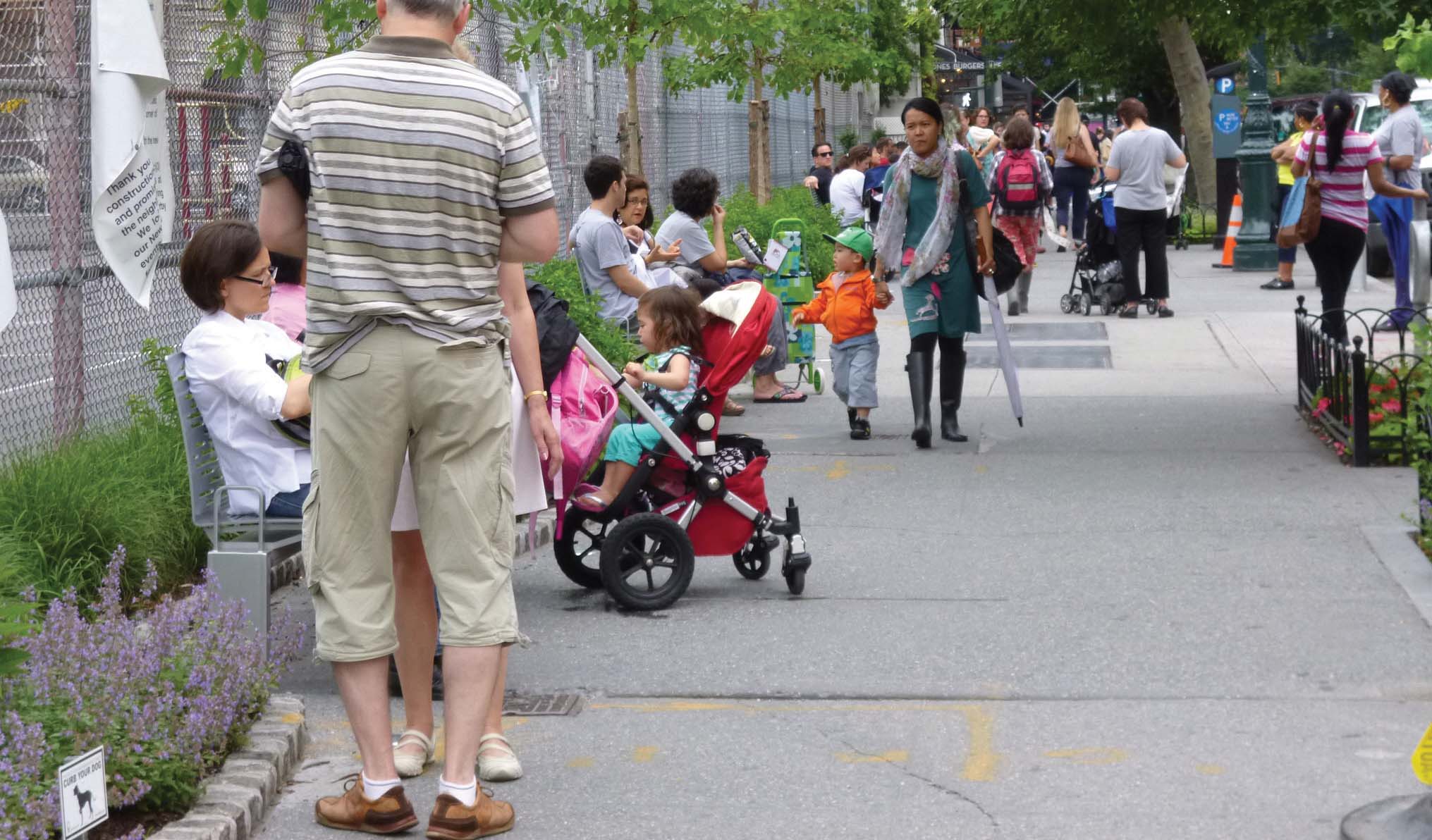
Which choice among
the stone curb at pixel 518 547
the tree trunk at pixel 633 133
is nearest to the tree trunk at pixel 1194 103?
the tree trunk at pixel 633 133

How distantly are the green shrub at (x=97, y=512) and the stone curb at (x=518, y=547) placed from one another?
0.40 metres

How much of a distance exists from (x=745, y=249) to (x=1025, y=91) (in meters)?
57.9

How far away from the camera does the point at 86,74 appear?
704 centimetres

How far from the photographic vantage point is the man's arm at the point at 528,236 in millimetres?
4293

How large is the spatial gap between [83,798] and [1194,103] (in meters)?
26.8

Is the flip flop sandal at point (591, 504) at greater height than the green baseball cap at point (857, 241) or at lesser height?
lesser

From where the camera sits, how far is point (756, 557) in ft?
23.7

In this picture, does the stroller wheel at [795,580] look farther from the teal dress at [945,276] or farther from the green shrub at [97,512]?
the teal dress at [945,276]

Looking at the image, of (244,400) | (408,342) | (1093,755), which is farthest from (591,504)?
(408,342)

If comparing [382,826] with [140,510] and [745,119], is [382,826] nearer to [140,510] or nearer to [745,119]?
[140,510]

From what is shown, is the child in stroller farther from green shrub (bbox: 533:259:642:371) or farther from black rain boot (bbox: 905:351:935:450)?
green shrub (bbox: 533:259:642:371)

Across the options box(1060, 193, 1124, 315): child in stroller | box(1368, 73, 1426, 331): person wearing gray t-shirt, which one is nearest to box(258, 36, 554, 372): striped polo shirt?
box(1368, 73, 1426, 331): person wearing gray t-shirt

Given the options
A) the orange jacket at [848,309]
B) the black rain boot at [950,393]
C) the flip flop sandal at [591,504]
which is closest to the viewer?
the flip flop sandal at [591,504]

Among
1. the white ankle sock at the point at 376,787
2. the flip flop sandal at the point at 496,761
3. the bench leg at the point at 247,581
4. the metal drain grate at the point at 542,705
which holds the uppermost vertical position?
the bench leg at the point at 247,581
